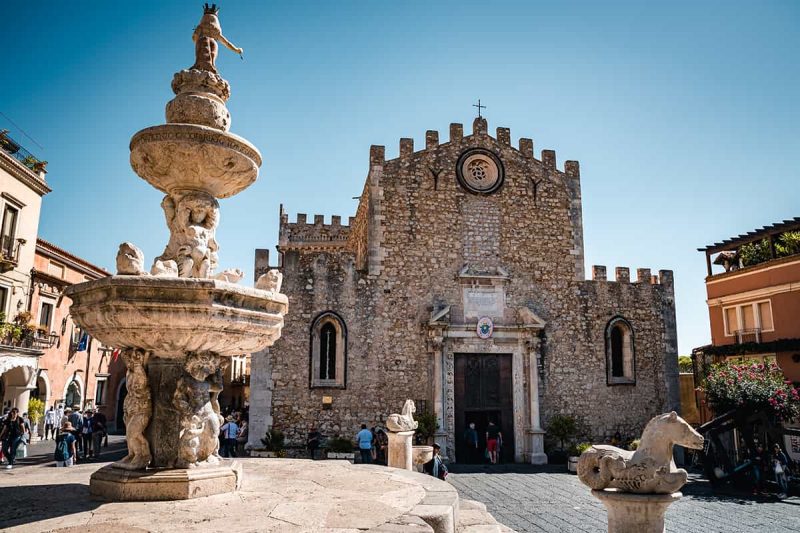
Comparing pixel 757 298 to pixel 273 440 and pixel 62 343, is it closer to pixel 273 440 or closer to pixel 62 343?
pixel 273 440

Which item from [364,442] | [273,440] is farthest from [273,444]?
[364,442]

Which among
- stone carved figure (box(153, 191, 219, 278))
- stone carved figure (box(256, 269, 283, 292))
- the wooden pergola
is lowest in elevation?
stone carved figure (box(256, 269, 283, 292))

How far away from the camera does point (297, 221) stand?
33125 mm

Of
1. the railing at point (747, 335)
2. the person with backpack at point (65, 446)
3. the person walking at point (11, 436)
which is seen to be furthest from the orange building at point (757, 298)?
the person walking at point (11, 436)

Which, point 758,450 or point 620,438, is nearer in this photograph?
point 758,450

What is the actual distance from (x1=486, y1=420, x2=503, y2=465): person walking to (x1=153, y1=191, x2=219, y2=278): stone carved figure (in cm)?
1415

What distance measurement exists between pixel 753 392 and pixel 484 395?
7799mm

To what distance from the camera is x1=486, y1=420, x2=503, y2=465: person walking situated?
1838 cm

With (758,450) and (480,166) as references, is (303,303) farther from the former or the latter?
(758,450)

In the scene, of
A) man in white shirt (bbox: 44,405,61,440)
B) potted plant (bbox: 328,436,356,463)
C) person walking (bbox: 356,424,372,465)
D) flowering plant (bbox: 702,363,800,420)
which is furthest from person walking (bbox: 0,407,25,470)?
flowering plant (bbox: 702,363,800,420)

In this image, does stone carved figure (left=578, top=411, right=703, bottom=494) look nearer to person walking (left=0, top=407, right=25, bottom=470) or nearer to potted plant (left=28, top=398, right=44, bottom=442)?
person walking (left=0, top=407, right=25, bottom=470)

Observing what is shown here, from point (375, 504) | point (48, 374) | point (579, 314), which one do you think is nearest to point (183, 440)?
point (375, 504)

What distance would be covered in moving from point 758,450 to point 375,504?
14340 mm

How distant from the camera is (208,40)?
7.02 m
